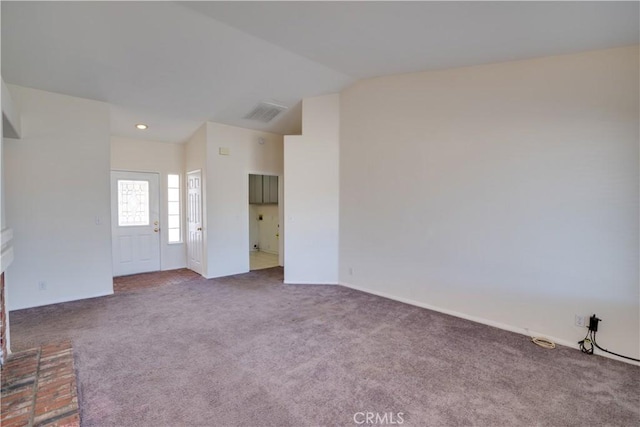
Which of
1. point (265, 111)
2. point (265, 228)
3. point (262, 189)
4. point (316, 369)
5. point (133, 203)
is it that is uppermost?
point (265, 111)

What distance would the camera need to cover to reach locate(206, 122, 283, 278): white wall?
5367 mm

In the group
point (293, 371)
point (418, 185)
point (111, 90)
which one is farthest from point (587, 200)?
point (111, 90)

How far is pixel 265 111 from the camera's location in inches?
202

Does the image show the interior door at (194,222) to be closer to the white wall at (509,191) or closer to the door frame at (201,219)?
the door frame at (201,219)

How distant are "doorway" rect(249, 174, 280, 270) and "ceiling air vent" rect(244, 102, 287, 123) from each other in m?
2.17

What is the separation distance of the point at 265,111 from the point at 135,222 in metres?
3.28

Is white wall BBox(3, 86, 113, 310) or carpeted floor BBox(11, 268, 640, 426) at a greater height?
white wall BBox(3, 86, 113, 310)

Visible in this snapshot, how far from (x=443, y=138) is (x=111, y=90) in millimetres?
4331

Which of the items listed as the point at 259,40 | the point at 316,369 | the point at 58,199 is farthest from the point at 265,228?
the point at 316,369

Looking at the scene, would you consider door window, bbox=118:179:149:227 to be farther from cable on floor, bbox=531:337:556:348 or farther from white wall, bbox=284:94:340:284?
cable on floor, bbox=531:337:556:348

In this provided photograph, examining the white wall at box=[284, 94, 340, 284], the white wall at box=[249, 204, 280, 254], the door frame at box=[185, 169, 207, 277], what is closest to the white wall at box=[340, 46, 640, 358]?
the white wall at box=[284, 94, 340, 284]

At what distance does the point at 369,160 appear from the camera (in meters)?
4.50

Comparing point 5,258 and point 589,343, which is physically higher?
point 5,258

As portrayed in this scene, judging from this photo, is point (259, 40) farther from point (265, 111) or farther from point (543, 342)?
point (543, 342)
